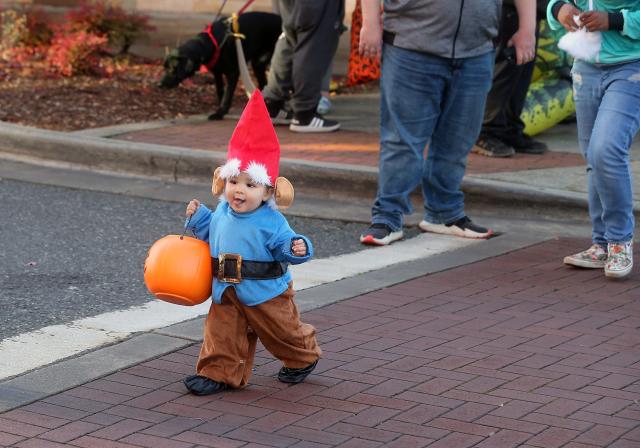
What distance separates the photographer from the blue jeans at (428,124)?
22.8 feet

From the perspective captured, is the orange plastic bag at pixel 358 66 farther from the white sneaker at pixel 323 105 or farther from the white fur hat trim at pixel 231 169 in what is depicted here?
the white fur hat trim at pixel 231 169

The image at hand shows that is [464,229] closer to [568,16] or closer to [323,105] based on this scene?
[568,16]

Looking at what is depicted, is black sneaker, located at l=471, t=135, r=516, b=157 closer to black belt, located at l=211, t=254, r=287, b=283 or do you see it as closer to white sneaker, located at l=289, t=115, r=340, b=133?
white sneaker, located at l=289, t=115, r=340, b=133

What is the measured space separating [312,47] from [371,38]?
294cm

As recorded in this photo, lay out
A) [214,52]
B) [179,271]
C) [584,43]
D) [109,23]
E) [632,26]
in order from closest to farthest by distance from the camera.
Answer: [179,271], [632,26], [584,43], [214,52], [109,23]

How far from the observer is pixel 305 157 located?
8844mm

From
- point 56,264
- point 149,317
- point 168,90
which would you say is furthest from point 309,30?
point 149,317

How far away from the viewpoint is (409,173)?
7.12 meters

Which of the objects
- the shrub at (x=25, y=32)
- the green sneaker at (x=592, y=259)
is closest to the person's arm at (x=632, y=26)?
the green sneaker at (x=592, y=259)

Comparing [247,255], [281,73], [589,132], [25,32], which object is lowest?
[25,32]

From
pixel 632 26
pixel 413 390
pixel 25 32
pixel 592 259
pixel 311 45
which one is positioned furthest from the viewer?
pixel 25 32

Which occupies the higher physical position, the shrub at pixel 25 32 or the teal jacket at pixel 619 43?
the teal jacket at pixel 619 43

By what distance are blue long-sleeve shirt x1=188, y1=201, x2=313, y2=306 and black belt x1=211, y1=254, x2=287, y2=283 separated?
15 millimetres

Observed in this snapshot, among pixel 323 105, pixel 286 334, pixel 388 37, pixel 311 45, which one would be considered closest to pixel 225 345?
pixel 286 334
